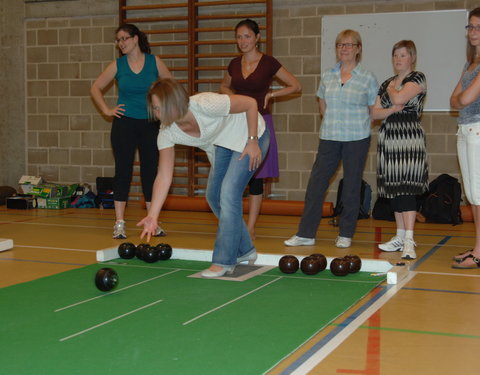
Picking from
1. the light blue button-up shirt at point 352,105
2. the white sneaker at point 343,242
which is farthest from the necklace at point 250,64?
the white sneaker at point 343,242

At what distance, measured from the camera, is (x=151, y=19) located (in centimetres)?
753

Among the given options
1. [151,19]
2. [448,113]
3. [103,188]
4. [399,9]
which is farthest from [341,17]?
[103,188]

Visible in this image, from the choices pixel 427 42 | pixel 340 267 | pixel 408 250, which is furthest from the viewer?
pixel 427 42

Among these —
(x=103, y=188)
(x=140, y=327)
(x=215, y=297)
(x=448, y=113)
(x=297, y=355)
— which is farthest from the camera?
(x=103, y=188)

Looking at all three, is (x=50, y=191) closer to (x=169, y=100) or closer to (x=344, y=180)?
(x=344, y=180)

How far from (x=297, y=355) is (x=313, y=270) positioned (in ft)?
4.44

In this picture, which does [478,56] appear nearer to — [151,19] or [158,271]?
[158,271]

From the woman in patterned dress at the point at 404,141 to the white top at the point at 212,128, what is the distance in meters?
1.25

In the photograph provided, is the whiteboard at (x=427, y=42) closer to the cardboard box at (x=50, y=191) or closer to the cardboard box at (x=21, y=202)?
the cardboard box at (x=50, y=191)

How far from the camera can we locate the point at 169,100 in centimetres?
294

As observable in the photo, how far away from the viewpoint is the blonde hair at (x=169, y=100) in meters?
2.93

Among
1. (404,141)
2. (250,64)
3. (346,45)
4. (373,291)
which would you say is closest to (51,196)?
(250,64)

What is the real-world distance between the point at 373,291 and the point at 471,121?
1.21m

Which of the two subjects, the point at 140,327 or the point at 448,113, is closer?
the point at 140,327
